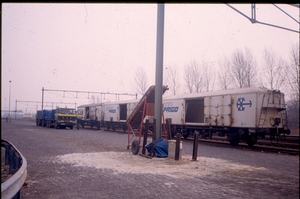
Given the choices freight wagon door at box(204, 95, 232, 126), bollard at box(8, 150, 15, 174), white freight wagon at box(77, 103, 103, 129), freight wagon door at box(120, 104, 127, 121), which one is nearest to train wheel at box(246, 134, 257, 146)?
freight wagon door at box(204, 95, 232, 126)

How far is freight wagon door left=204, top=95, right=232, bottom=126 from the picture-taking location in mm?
18734

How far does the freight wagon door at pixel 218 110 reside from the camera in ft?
61.5

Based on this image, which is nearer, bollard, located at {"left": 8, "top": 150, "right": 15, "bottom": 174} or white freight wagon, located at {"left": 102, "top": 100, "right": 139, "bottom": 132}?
bollard, located at {"left": 8, "top": 150, "right": 15, "bottom": 174}

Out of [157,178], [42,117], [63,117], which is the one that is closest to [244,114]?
[157,178]

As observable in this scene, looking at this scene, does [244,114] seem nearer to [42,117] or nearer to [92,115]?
[92,115]

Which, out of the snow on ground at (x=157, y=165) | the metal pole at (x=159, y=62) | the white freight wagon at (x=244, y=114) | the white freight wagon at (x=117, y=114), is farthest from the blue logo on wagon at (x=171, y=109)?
the snow on ground at (x=157, y=165)

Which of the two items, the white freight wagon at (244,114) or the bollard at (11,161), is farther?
the white freight wagon at (244,114)

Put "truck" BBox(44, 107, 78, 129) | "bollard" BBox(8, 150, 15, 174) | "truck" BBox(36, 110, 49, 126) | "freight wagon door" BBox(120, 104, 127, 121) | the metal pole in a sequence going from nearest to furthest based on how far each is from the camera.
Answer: "bollard" BBox(8, 150, 15, 174)
the metal pole
"freight wagon door" BBox(120, 104, 127, 121)
"truck" BBox(44, 107, 78, 129)
"truck" BBox(36, 110, 49, 126)

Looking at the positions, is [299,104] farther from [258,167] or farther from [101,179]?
[101,179]

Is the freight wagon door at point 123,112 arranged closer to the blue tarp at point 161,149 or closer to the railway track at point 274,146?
the railway track at point 274,146

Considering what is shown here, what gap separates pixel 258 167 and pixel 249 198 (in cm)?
432

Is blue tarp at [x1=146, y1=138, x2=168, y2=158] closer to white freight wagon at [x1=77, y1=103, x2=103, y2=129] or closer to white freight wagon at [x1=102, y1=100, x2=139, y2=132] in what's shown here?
white freight wagon at [x1=102, y1=100, x2=139, y2=132]

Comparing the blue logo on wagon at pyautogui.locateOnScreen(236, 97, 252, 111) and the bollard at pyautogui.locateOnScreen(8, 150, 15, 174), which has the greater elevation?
the blue logo on wagon at pyautogui.locateOnScreen(236, 97, 252, 111)

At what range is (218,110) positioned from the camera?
1961cm
